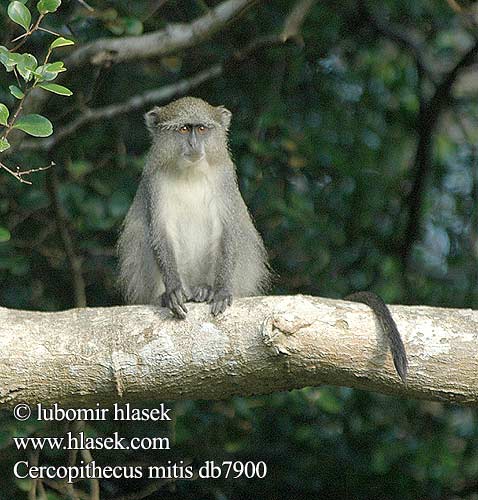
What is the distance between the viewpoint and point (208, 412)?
6344 mm

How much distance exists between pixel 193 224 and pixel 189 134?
54 centimetres

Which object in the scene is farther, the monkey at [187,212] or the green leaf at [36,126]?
the monkey at [187,212]

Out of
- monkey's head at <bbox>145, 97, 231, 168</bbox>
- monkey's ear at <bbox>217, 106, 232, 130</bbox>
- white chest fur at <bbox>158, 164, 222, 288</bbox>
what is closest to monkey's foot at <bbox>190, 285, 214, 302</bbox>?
white chest fur at <bbox>158, 164, 222, 288</bbox>

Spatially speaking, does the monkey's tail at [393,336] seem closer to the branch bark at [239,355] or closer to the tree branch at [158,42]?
the branch bark at [239,355]

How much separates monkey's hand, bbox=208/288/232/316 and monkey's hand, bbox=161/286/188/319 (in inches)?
5.4

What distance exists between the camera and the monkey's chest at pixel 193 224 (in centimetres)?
584

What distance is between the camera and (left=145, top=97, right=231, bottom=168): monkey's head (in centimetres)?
579

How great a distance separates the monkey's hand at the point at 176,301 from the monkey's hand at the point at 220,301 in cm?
14

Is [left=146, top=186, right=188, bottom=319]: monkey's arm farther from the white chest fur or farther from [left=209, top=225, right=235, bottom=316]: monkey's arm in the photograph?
[left=209, top=225, right=235, bottom=316]: monkey's arm

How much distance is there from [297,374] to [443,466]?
10.6 ft

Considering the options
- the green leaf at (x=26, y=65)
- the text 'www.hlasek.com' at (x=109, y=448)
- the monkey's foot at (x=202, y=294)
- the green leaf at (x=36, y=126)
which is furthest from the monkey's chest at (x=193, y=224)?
the green leaf at (x=26, y=65)

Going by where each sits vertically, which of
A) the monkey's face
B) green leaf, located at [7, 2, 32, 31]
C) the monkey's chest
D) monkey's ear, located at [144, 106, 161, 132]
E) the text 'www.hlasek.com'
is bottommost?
the text 'www.hlasek.com'

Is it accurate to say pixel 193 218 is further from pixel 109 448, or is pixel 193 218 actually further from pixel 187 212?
pixel 109 448

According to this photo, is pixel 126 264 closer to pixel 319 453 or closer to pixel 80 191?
pixel 80 191
